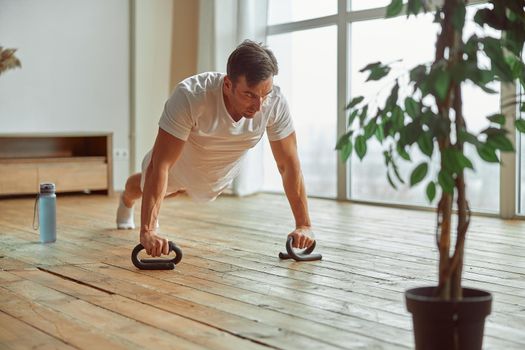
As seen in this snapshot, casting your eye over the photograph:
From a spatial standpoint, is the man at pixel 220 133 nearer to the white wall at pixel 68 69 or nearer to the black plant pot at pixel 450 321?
the black plant pot at pixel 450 321

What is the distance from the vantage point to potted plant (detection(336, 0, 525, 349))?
132 cm

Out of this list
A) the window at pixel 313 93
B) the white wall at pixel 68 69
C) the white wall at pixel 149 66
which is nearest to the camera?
the window at pixel 313 93

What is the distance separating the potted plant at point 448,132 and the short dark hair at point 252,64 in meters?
0.96

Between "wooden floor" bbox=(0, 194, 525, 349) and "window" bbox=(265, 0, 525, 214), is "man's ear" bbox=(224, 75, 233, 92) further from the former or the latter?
"window" bbox=(265, 0, 525, 214)

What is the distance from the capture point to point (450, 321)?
1380 millimetres

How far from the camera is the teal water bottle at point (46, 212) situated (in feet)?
10.8

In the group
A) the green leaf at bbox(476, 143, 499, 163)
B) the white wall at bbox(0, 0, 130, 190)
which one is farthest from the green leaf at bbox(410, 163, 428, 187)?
the white wall at bbox(0, 0, 130, 190)

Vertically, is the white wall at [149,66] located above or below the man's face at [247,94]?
above

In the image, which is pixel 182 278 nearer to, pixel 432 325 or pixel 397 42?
pixel 432 325

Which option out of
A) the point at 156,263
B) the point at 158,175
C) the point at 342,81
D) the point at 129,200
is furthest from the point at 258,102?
the point at 342,81

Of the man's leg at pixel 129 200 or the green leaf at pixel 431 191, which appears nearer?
the green leaf at pixel 431 191

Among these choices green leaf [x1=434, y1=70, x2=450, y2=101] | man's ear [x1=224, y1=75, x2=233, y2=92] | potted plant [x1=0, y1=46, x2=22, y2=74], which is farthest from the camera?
potted plant [x1=0, y1=46, x2=22, y2=74]

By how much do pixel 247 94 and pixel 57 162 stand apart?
11.2 feet

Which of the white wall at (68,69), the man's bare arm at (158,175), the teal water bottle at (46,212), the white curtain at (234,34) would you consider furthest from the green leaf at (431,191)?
the white wall at (68,69)
